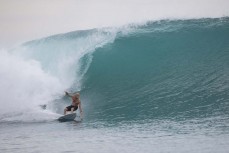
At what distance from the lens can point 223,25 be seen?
2372 cm

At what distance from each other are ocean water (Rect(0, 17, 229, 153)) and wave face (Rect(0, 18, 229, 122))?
5cm

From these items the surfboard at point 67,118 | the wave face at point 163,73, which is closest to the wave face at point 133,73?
the wave face at point 163,73

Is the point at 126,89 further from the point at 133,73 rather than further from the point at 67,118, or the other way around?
the point at 67,118

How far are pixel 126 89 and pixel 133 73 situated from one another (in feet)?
7.54

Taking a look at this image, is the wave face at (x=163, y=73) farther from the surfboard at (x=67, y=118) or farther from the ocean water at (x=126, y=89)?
the surfboard at (x=67, y=118)

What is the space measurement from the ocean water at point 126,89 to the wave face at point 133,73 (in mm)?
46

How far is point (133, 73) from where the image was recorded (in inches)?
801

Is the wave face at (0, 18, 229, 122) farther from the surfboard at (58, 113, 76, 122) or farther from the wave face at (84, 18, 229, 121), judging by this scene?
the surfboard at (58, 113, 76, 122)

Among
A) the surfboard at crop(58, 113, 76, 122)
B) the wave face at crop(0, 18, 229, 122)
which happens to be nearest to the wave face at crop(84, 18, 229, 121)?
the wave face at crop(0, 18, 229, 122)

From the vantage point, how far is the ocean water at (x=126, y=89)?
34.8 ft

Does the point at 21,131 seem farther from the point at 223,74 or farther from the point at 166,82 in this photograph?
the point at 223,74

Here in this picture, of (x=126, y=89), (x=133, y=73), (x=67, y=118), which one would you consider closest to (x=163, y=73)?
(x=133, y=73)

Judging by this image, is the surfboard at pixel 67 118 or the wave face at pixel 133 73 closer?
the surfboard at pixel 67 118

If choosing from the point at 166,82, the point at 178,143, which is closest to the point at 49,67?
the point at 166,82
